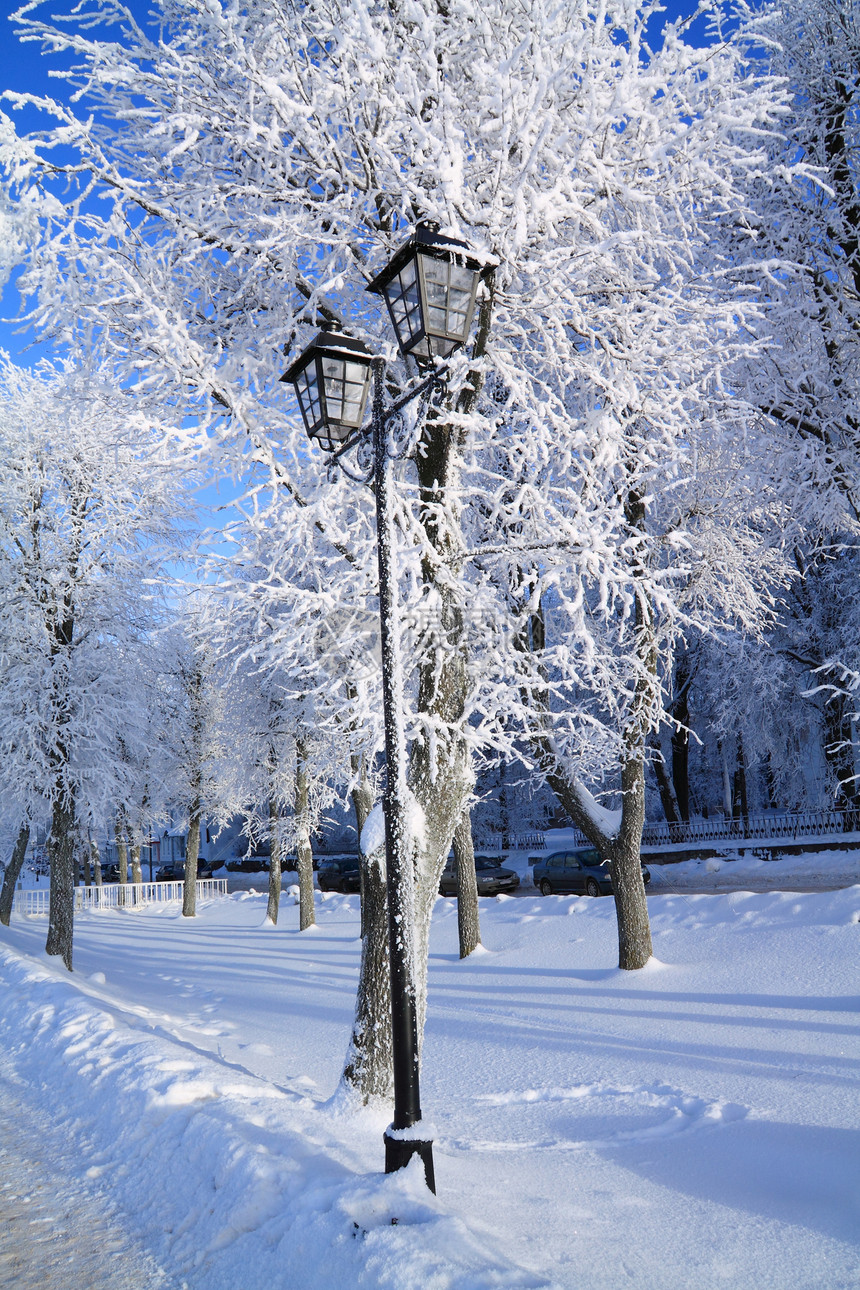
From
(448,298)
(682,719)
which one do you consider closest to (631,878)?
(448,298)

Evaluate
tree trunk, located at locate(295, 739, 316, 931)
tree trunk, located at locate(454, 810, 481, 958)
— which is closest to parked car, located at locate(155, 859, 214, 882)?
tree trunk, located at locate(295, 739, 316, 931)

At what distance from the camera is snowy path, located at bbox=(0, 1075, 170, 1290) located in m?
3.75

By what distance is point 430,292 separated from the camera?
456 centimetres

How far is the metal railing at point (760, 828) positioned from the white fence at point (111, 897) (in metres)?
18.0

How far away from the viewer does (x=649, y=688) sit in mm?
10586

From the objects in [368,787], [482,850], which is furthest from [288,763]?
[482,850]

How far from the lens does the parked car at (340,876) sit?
3050 centimetres

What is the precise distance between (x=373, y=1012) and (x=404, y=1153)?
157 centimetres

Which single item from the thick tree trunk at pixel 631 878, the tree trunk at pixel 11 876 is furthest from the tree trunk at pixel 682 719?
the tree trunk at pixel 11 876

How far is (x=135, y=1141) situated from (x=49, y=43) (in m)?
8.48

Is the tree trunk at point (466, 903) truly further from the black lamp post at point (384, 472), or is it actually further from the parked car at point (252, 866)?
the parked car at point (252, 866)

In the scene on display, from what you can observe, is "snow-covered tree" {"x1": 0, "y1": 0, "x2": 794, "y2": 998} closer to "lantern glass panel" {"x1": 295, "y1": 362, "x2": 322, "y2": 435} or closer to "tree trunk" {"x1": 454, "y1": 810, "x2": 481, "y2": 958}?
"lantern glass panel" {"x1": 295, "y1": 362, "x2": 322, "y2": 435}

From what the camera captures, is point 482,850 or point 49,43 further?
point 482,850

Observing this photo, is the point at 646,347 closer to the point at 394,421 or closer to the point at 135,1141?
the point at 394,421
